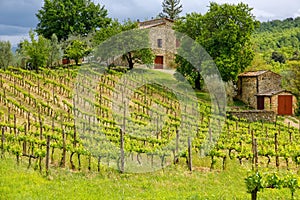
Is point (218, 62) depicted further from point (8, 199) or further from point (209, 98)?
point (8, 199)

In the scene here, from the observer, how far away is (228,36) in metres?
28.1

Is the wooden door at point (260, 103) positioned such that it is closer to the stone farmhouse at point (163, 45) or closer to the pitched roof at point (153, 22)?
the stone farmhouse at point (163, 45)

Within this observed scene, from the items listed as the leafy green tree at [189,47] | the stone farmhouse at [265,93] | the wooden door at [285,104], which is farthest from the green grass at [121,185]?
the wooden door at [285,104]

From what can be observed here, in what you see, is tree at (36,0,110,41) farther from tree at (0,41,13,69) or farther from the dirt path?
the dirt path

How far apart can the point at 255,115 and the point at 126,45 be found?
10614 millimetres

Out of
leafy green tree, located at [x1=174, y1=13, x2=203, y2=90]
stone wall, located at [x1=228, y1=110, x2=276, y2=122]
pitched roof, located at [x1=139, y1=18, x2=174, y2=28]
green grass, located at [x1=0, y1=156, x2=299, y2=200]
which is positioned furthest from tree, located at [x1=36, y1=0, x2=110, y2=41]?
green grass, located at [x1=0, y1=156, x2=299, y2=200]

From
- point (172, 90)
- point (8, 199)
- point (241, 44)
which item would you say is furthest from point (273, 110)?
point (8, 199)

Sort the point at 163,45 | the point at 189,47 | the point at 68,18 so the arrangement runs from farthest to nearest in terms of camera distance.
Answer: the point at 68,18, the point at 163,45, the point at 189,47

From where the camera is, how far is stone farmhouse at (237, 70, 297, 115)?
28484mm

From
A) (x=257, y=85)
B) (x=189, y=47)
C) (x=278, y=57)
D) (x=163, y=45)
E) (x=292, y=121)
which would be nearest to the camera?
(x=292, y=121)

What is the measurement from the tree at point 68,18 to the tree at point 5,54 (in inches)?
387

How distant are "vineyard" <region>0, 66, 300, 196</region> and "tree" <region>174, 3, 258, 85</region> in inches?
133

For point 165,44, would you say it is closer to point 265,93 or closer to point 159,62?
point 159,62

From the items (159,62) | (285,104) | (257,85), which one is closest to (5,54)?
(159,62)
